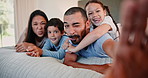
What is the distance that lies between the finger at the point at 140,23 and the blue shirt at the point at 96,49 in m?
0.58

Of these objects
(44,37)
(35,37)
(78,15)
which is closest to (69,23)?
(78,15)

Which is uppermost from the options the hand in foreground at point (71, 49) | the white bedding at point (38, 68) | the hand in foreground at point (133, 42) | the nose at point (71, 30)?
the hand in foreground at point (133, 42)

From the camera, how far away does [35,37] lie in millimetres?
1466

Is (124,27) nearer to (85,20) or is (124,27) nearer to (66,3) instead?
(85,20)

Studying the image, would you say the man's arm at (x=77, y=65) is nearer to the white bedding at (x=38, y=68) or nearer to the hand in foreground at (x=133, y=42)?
the white bedding at (x=38, y=68)

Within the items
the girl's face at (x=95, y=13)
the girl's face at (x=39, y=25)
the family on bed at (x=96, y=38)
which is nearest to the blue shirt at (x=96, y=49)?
the family on bed at (x=96, y=38)

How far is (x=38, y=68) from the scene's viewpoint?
2.36ft

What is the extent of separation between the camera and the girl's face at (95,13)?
48.3 inches

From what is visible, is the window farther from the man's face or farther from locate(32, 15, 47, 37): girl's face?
the man's face

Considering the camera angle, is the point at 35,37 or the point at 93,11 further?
the point at 35,37

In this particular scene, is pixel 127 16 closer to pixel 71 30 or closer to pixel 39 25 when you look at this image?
pixel 71 30

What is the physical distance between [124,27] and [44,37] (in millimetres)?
1178

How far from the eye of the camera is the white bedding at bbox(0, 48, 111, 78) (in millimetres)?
621

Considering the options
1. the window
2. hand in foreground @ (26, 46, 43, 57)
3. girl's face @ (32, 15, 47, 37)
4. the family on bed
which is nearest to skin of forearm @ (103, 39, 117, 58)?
the family on bed
